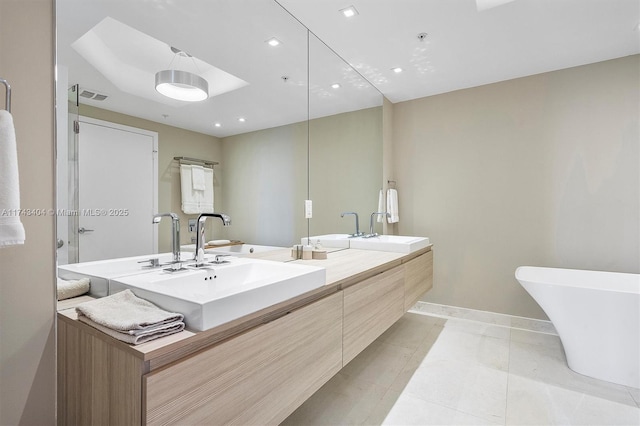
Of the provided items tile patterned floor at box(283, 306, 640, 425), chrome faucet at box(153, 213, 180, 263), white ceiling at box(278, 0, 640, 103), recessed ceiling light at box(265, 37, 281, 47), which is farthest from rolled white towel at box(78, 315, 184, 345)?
white ceiling at box(278, 0, 640, 103)

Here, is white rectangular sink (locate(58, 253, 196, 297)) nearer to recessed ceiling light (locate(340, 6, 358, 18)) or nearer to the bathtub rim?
recessed ceiling light (locate(340, 6, 358, 18))

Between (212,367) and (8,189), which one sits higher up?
(8,189)

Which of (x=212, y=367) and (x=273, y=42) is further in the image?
(x=273, y=42)

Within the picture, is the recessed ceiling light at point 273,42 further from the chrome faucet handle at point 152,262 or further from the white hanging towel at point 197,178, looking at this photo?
the chrome faucet handle at point 152,262

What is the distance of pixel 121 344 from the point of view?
83cm

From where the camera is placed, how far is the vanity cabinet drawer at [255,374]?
0.83 m

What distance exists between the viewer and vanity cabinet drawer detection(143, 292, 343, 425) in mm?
828

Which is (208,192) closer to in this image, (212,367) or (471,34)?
(212,367)

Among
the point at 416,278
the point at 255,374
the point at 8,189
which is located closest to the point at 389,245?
the point at 416,278

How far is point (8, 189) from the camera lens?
73cm

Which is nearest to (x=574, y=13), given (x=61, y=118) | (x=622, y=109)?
(x=622, y=109)

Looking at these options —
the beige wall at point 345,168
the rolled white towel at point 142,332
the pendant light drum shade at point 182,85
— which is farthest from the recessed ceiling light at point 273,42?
the rolled white towel at point 142,332

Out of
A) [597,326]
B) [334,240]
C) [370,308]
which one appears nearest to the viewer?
[370,308]

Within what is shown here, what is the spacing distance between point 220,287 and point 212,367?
1.66ft
